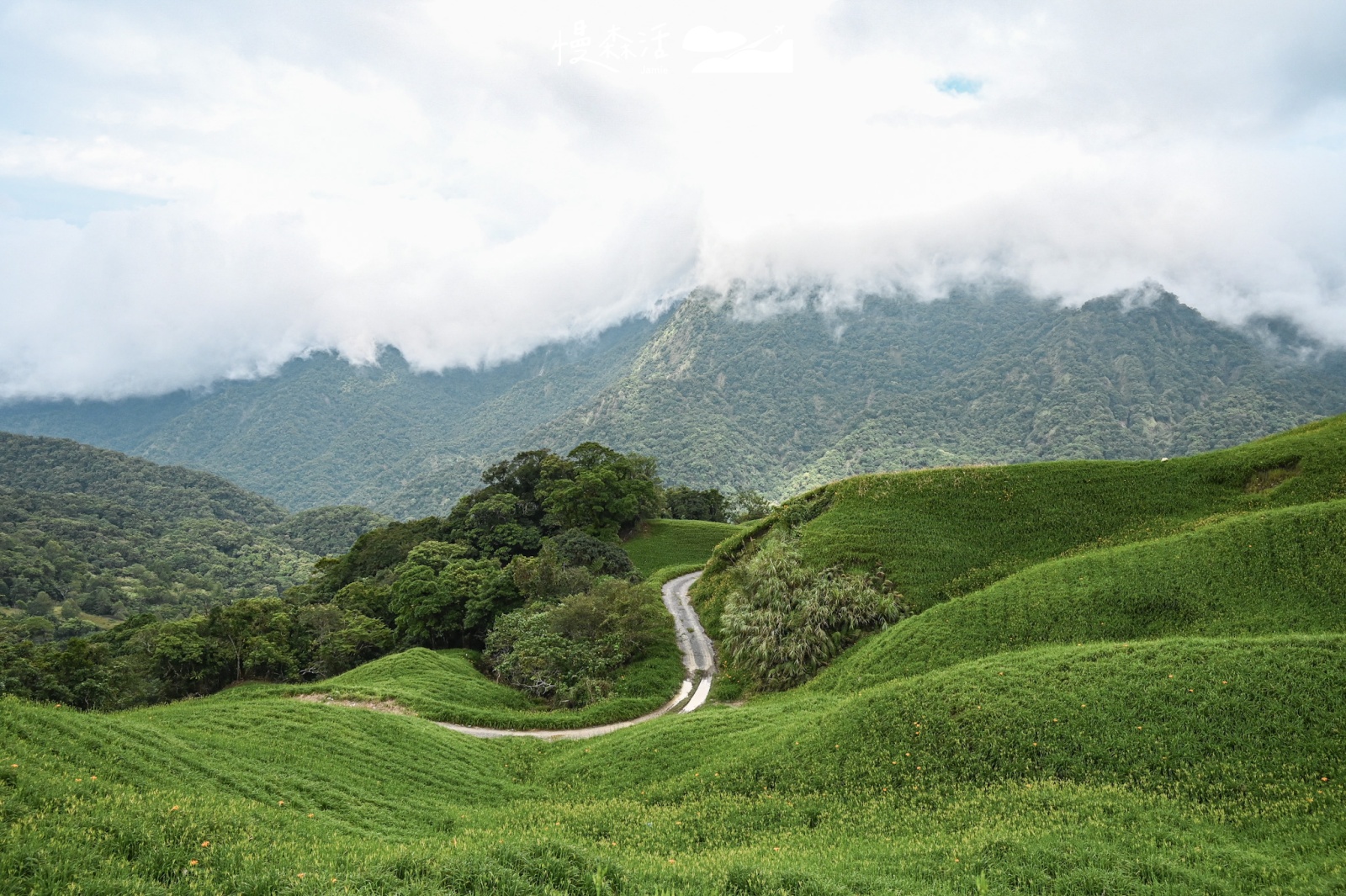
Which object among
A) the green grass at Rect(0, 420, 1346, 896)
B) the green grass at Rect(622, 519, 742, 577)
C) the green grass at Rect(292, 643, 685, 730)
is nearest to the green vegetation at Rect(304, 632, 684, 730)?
the green grass at Rect(292, 643, 685, 730)

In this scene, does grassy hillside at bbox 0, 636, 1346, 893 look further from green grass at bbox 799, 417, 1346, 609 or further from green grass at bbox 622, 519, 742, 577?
green grass at bbox 622, 519, 742, 577

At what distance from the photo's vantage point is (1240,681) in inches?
775

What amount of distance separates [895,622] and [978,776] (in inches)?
644

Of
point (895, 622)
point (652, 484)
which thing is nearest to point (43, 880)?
point (895, 622)

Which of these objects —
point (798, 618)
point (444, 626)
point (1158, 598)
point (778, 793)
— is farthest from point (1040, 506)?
point (444, 626)

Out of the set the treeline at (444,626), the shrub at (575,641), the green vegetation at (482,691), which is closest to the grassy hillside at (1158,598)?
the green vegetation at (482,691)

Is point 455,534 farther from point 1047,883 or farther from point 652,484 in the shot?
point 1047,883

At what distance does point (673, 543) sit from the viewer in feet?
274

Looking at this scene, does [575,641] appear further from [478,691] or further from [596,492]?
[596,492]

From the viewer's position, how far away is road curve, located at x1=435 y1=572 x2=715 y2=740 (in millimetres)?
32094

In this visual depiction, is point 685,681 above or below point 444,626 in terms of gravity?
below

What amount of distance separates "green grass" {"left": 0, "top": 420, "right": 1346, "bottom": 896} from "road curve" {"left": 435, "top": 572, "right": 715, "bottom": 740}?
2122 millimetres

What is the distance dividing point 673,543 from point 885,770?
63893mm

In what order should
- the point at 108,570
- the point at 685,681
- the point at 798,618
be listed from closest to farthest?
the point at 798,618
the point at 685,681
the point at 108,570
